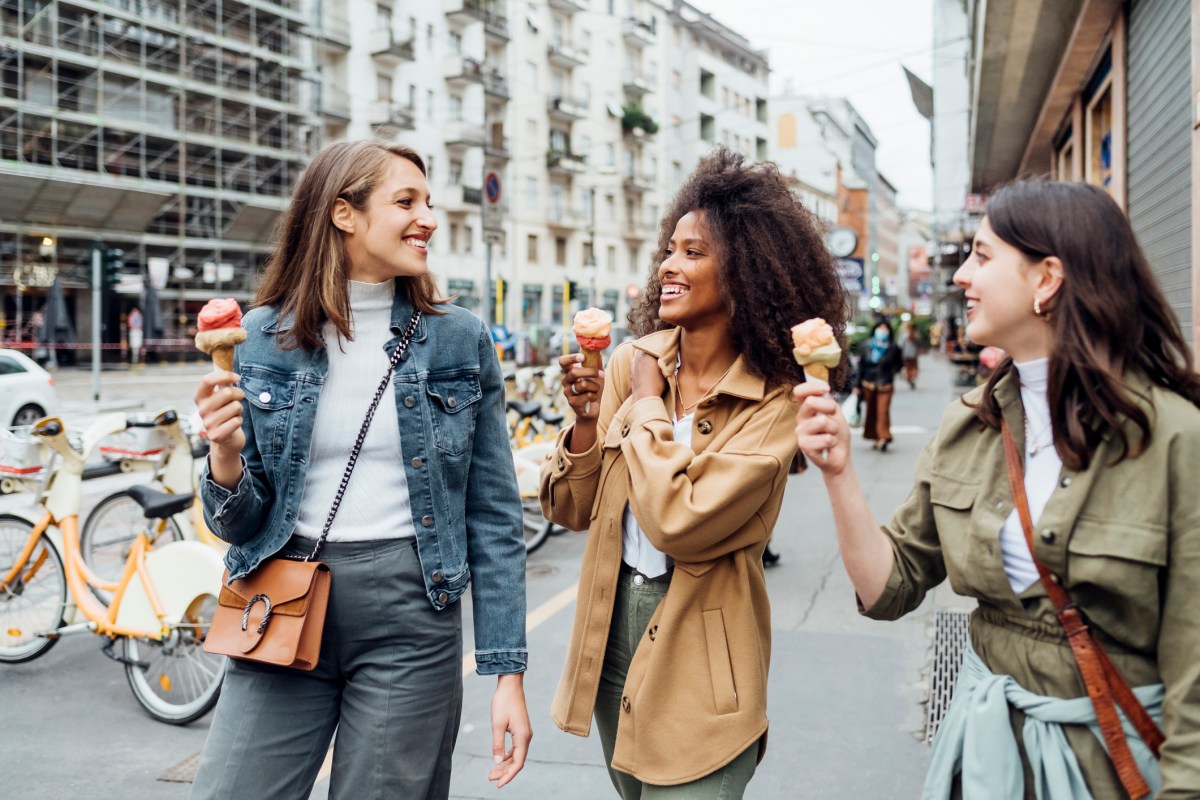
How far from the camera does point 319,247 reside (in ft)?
7.38

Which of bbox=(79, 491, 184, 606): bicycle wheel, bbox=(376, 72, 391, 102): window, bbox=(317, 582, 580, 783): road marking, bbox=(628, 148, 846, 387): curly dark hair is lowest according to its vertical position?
bbox=(317, 582, 580, 783): road marking

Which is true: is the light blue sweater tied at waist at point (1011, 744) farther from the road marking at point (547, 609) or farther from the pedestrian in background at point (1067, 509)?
the road marking at point (547, 609)

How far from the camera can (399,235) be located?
7.36 ft

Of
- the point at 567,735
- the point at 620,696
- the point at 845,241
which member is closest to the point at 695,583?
the point at 620,696

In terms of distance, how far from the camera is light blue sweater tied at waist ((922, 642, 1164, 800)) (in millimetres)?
1625

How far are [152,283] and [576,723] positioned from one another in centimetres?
3510

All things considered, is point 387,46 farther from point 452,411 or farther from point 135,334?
point 452,411

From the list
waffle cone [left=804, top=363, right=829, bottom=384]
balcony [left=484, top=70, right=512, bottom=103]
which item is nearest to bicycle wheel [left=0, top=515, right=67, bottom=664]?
waffle cone [left=804, top=363, right=829, bottom=384]

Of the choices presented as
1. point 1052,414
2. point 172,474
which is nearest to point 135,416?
point 172,474

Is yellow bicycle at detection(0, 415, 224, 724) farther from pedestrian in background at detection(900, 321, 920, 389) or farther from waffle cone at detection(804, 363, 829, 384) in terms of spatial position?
pedestrian in background at detection(900, 321, 920, 389)

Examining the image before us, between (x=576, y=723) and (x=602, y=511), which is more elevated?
(x=602, y=511)

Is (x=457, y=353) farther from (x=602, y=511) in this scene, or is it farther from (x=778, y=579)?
(x=778, y=579)

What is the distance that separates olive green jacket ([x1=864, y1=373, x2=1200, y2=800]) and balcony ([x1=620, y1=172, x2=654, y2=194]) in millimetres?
57195

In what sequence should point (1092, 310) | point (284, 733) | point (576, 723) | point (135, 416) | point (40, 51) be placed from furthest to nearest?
point (40, 51) → point (135, 416) → point (576, 723) → point (284, 733) → point (1092, 310)
